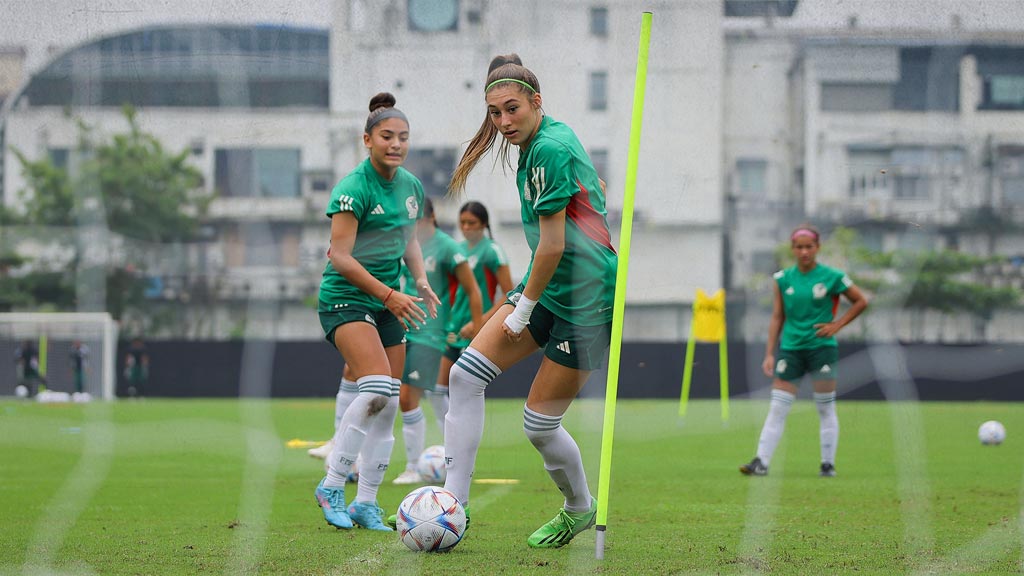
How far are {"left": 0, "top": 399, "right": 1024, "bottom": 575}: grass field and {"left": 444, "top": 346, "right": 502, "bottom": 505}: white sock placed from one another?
1.15 ft

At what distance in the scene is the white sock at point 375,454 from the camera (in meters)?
6.09

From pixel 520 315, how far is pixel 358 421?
1.48m

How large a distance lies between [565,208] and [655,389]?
18.4m

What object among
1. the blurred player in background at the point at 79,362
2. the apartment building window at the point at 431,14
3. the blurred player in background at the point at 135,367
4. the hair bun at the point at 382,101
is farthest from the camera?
the blurred player in background at the point at 135,367

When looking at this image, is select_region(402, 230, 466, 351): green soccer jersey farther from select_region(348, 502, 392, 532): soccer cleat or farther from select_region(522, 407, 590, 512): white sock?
select_region(522, 407, 590, 512): white sock

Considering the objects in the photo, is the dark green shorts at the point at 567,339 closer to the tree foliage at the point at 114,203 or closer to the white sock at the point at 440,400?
the white sock at the point at 440,400

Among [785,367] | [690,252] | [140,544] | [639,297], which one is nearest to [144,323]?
[639,297]

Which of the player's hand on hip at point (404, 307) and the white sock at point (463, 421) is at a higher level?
the player's hand on hip at point (404, 307)

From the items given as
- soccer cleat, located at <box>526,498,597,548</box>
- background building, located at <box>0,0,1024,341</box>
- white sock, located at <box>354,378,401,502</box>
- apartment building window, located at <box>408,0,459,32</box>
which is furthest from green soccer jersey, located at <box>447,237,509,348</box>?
soccer cleat, located at <box>526,498,597,548</box>

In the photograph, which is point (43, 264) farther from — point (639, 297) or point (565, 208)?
point (565, 208)

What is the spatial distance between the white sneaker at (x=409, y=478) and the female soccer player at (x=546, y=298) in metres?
3.12

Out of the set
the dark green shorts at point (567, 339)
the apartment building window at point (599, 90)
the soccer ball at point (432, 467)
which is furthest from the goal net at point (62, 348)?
the dark green shorts at point (567, 339)

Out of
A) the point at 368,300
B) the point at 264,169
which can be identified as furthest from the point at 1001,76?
the point at 368,300

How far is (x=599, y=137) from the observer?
35.5 ft
